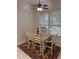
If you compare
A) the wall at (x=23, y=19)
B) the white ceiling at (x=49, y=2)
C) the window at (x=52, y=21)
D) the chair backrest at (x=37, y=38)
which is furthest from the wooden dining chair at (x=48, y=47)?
the white ceiling at (x=49, y=2)

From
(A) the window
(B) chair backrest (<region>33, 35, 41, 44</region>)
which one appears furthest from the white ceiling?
(B) chair backrest (<region>33, 35, 41, 44</region>)

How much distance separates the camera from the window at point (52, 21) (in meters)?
7.11

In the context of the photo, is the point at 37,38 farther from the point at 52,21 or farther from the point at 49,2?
the point at 49,2

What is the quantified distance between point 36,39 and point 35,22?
308cm

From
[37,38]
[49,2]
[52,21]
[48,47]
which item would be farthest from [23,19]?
[48,47]

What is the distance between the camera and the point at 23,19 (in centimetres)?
748

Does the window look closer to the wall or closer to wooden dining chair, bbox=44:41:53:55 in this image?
the wall

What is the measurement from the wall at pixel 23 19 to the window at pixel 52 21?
671 millimetres

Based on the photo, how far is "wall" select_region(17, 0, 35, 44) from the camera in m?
7.13
